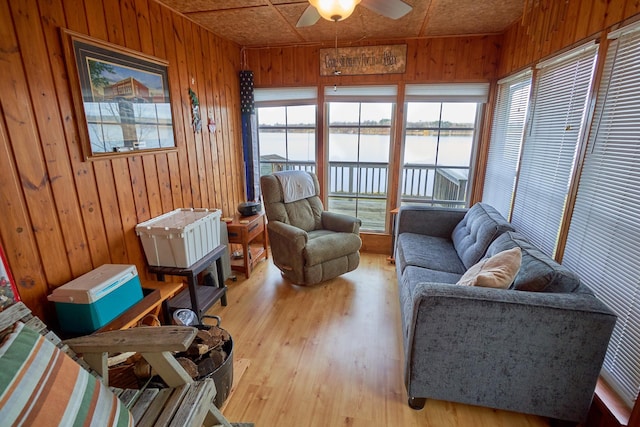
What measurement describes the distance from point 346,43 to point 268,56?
908 millimetres

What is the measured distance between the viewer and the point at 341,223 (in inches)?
124

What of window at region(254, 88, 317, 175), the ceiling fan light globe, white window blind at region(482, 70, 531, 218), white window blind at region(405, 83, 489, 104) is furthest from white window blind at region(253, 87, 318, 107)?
the ceiling fan light globe

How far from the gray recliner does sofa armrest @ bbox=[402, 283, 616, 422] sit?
1.34m

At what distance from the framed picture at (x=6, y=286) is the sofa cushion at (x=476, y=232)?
265cm

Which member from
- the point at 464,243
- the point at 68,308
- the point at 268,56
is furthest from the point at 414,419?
the point at 268,56

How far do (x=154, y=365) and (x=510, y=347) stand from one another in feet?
4.98

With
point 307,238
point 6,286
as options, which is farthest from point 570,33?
point 6,286

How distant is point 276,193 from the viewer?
306cm

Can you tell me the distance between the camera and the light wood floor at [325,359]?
1577 millimetres

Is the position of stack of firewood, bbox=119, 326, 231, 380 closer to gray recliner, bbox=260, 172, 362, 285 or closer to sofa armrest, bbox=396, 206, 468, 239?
gray recliner, bbox=260, 172, 362, 285

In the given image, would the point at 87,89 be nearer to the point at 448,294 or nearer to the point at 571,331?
the point at 448,294

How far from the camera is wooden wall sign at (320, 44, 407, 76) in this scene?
3.22 metres

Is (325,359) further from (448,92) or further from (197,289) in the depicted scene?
(448,92)

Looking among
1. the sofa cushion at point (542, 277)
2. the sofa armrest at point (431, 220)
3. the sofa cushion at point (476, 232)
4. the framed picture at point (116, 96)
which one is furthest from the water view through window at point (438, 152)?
the framed picture at point (116, 96)
